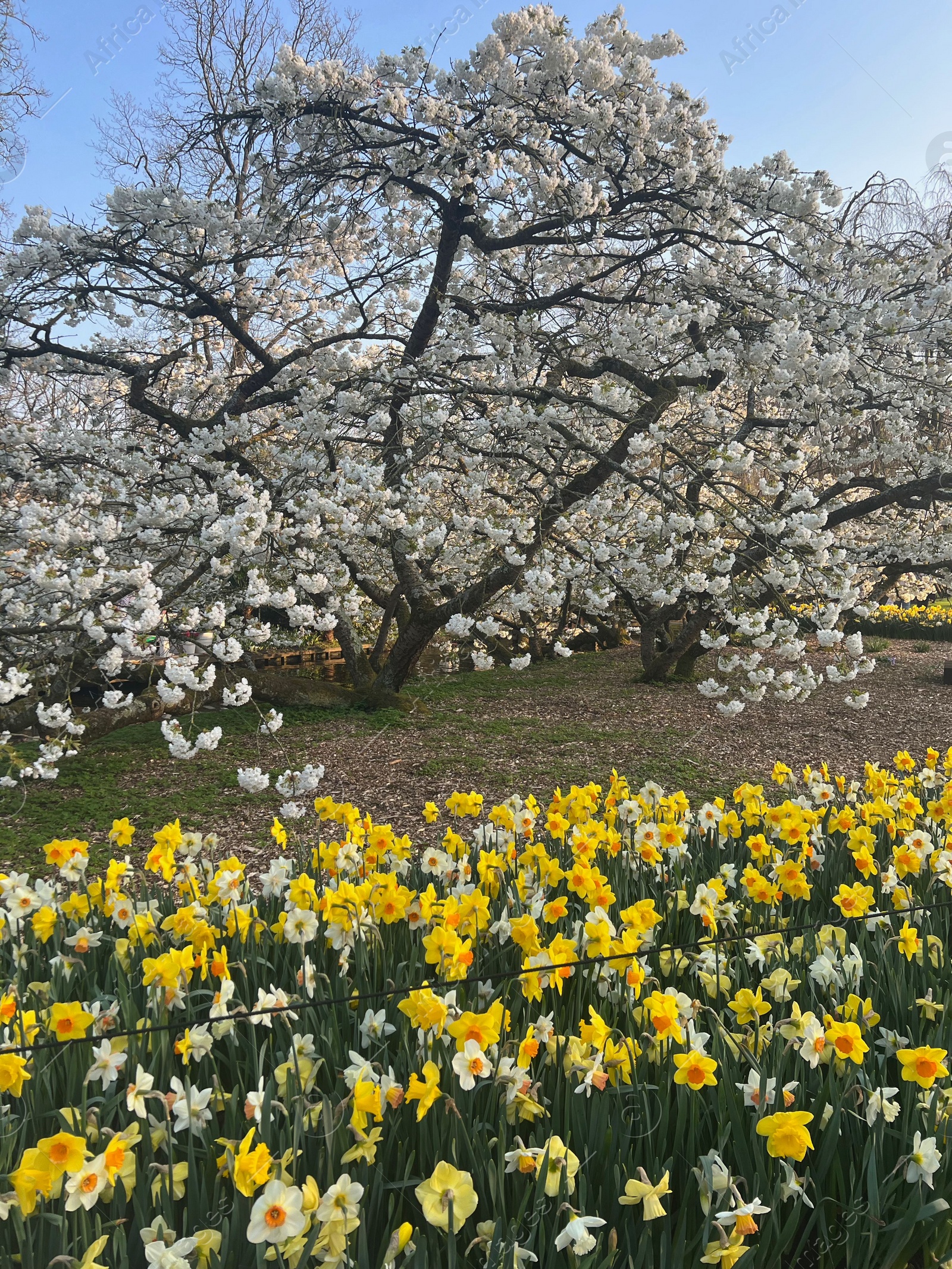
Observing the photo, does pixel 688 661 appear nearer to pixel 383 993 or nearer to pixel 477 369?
pixel 477 369

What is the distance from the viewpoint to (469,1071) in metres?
1.45

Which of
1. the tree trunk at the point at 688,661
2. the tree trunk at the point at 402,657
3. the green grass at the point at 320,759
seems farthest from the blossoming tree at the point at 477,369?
the tree trunk at the point at 688,661

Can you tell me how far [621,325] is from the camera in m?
5.68

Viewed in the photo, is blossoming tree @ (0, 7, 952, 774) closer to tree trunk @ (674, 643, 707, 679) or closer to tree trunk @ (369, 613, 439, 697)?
tree trunk @ (369, 613, 439, 697)

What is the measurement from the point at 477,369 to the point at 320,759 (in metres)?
3.81

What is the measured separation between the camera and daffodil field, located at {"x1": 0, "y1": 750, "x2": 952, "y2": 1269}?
1244 millimetres

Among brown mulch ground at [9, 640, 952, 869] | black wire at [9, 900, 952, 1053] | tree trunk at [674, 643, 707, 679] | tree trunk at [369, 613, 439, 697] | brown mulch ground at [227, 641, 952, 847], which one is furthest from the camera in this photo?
tree trunk at [674, 643, 707, 679]

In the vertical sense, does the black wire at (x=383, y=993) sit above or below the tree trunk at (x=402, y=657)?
below

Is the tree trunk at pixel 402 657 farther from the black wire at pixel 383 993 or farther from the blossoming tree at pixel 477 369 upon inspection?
the black wire at pixel 383 993

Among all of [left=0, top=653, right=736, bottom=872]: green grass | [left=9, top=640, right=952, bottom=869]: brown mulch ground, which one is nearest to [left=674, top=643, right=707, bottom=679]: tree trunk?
[left=9, top=640, right=952, bottom=869]: brown mulch ground

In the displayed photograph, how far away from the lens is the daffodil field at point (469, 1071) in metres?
1.24

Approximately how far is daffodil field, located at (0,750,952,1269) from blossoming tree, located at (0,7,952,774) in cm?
217

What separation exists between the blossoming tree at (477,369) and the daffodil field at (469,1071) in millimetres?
2166

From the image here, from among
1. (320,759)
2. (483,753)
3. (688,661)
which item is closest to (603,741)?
Result: (483,753)
